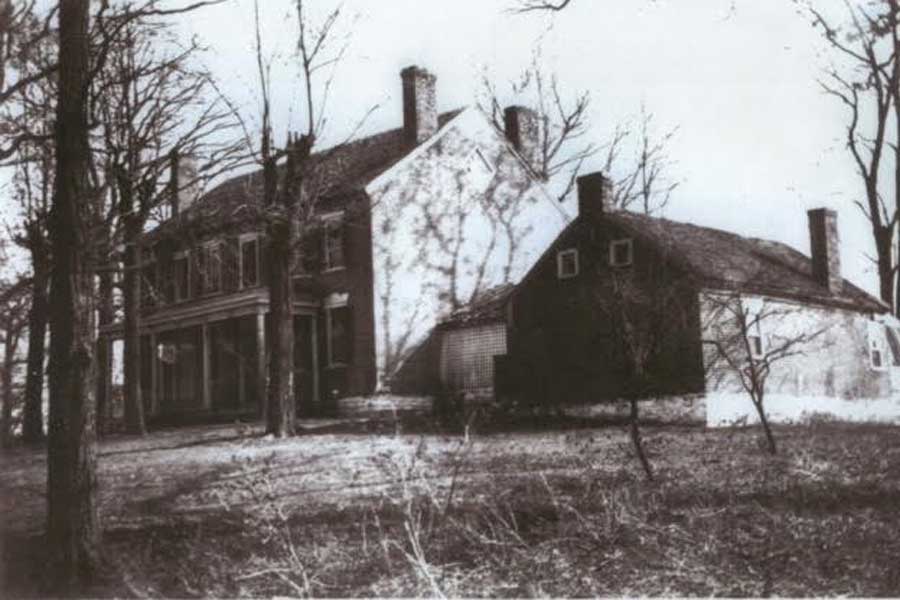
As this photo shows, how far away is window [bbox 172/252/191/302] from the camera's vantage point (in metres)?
29.1

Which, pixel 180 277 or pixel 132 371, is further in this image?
pixel 180 277

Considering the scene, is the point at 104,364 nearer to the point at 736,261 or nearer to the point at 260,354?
the point at 260,354

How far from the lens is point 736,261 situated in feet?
75.3

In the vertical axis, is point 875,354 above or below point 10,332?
below

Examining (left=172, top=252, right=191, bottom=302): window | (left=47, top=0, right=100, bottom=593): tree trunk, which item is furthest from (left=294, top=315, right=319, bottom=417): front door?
(left=47, top=0, right=100, bottom=593): tree trunk

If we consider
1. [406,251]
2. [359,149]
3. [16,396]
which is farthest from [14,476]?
[16,396]

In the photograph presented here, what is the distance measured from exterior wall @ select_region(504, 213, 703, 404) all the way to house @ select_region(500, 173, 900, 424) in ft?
0.09

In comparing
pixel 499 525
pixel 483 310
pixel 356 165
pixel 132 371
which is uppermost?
pixel 356 165

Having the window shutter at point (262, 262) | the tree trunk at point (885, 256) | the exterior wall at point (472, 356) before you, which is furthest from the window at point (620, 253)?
the window shutter at point (262, 262)

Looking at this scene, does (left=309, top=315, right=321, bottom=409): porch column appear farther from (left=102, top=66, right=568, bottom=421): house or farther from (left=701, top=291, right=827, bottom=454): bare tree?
(left=701, top=291, right=827, bottom=454): bare tree

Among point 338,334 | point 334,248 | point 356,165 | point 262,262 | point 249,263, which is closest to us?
point 338,334

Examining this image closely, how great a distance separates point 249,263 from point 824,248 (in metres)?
15.3

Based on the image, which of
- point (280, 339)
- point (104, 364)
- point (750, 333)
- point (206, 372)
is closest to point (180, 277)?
point (104, 364)

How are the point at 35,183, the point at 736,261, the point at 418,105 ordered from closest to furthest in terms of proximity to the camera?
1. the point at 35,183
2. the point at 736,261
3. the point at 418,105
